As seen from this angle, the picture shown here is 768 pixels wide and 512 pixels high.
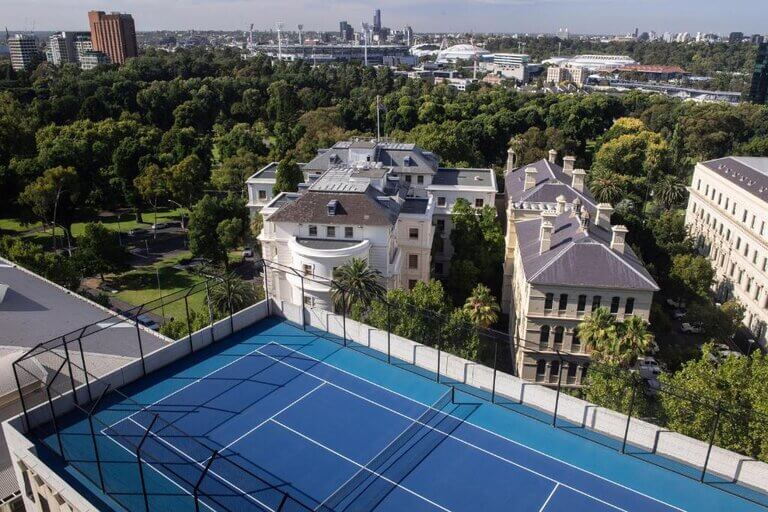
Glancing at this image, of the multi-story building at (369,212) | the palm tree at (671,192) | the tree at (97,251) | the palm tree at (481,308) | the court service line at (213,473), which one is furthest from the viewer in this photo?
the palm tree at (671,192)

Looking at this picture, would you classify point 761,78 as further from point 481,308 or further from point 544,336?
point 481,308

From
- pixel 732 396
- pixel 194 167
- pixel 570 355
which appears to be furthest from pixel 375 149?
pixel 732 396

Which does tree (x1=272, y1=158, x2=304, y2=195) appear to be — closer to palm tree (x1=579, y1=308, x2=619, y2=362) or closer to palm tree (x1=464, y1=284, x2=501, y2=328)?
palm tree (x1=464, y1=284, x2=501, y2=328)

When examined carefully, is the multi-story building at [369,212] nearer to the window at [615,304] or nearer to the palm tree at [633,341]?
the window at [615,304]

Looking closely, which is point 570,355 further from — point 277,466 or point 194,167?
point 194,167

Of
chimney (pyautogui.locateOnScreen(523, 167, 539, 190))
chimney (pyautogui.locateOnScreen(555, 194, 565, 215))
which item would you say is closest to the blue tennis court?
chimney (pyautogui.locateOnScreen(555, 194, 565, 215))

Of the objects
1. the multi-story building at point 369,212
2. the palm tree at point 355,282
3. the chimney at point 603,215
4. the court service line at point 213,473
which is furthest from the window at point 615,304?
the court service line at point 213,473
